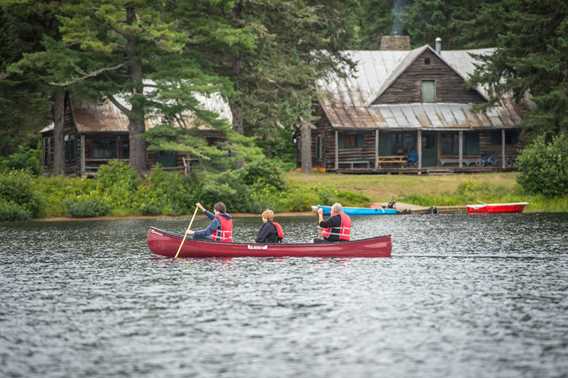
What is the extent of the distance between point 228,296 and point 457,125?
45.2 m

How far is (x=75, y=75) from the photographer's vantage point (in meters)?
56.3

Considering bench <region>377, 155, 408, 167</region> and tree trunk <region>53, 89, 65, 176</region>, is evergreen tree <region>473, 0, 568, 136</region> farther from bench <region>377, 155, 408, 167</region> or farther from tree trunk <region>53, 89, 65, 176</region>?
tree trunk <region>53, 89, 65, 176</region>

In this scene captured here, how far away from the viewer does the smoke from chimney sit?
83.9 metres

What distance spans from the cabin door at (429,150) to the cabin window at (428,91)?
7.74 ft

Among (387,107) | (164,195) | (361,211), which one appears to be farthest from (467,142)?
(164,195)

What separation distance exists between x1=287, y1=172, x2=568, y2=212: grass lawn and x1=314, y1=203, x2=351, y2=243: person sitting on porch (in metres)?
24.5

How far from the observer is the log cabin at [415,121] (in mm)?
68688

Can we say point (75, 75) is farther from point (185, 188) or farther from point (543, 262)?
point (543, 262)

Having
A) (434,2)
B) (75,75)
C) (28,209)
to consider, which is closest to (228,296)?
(28,209)

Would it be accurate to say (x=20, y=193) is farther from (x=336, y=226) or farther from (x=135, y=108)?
(x=336, y=226)

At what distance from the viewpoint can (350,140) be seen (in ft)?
230

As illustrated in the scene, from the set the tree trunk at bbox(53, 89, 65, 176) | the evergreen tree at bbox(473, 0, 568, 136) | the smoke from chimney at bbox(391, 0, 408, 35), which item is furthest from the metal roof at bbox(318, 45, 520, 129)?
the tree trunk at bbox(53, 89, 65, 176)

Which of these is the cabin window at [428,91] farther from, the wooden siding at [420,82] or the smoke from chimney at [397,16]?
the smoke from chimney at [397,16]

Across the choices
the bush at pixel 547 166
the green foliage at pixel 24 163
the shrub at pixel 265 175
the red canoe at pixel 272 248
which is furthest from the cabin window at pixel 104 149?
the red canoe at pixel 272 248
